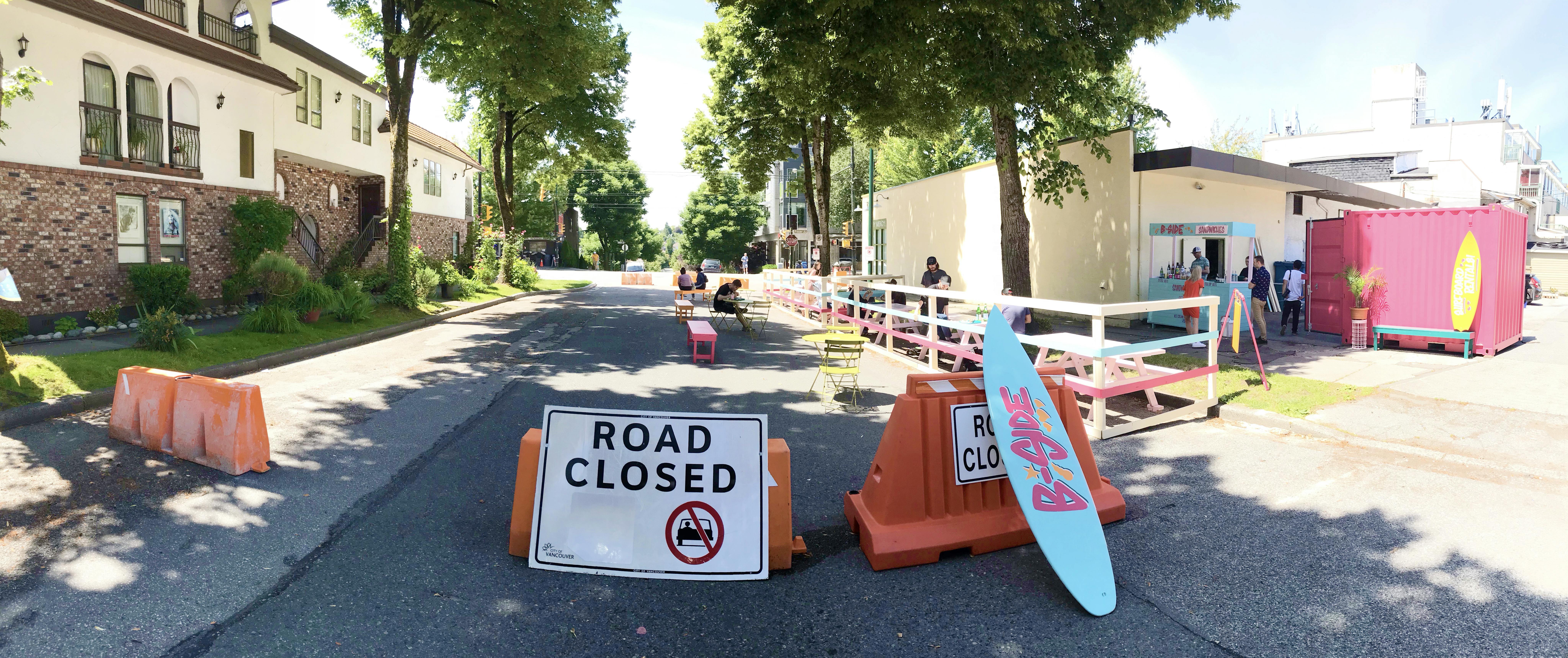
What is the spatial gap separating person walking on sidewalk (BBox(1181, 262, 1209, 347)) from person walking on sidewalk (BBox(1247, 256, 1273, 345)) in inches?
38.3

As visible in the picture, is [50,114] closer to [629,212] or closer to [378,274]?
[378,274]

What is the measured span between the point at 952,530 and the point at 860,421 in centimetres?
359

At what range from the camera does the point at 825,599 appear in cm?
395

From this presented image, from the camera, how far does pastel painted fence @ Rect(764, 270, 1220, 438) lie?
7.39 meters

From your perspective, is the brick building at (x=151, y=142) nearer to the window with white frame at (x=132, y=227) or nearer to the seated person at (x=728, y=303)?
the window with white frame at (x=132, y=227)

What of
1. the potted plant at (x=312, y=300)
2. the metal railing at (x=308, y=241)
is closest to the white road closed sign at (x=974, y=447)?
the potted plant at (x=312, y=300)

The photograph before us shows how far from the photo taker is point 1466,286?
470 inches

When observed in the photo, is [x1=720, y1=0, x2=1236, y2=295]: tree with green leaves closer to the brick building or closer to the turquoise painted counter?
the turquoise painted counter

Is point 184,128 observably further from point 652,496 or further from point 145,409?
point 652,496

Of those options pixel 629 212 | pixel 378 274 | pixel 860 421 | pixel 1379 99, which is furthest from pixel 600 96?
pixel 1379 99

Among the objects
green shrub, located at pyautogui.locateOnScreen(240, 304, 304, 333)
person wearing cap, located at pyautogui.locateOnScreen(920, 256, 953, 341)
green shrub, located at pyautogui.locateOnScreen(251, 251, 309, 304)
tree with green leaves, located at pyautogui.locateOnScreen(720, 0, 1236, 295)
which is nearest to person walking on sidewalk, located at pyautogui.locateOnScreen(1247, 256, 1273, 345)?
tree with green leaves, located at pyautogui.locateOnScreen(720, 0, 1236, 295)

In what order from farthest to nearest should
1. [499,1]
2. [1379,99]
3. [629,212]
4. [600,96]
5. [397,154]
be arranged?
1. [629,212]
2. [1379,99]
3. [600,96]
4. [397,154]
5. [499,1]

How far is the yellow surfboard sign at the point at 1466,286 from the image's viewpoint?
11.8 metres

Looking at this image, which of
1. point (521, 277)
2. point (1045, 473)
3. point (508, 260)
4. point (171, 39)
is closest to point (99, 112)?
point (171, 39)
